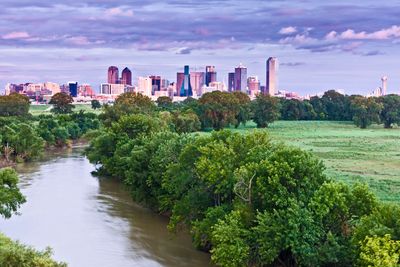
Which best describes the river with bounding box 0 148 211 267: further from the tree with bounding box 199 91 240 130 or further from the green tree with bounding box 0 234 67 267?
the tree with bounding box 199 91 240 130

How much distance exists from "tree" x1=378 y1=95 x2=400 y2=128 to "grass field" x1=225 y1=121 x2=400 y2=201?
1482 cm

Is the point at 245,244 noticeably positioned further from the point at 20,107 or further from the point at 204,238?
the point at 20,107

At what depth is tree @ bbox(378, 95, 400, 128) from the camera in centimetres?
10350

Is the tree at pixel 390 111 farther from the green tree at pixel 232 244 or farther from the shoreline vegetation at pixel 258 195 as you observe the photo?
the green tree at pixel 232 244

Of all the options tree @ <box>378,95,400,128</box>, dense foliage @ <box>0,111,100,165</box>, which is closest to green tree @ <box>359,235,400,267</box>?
dense foliage @ <box>0,111,100,165</box>

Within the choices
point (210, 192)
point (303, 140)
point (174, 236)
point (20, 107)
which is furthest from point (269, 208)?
point (20, 107)

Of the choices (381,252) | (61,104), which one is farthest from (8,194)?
(61,104)

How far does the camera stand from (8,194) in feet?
94.7

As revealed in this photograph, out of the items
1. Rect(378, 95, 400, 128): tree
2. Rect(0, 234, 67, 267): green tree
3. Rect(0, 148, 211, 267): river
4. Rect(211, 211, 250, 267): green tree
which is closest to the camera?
Rect(0, 234, 67, 267): green tree

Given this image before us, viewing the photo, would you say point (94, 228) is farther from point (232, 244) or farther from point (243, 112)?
point (243, 112)

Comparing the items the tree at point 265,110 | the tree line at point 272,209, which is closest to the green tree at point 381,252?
the tree line at point 272,209

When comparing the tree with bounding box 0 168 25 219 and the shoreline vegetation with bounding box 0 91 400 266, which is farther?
the tree with bounding box 0 168 25 219

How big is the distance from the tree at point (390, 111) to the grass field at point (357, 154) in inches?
583

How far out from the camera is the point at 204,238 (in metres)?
26.2
